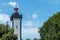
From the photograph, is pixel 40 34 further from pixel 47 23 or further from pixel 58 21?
pixel 58 21

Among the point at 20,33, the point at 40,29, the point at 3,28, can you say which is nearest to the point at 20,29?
the point at 20,33

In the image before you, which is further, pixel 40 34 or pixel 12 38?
pixel 40 34

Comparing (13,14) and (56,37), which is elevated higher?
(13,14)

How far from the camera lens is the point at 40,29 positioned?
86625mm

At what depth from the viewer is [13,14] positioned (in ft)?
354

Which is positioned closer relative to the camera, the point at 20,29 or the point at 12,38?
the point at 12,38

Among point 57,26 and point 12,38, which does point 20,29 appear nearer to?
point 57,26

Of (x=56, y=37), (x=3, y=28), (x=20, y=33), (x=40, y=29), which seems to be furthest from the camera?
(x=20, y=33)

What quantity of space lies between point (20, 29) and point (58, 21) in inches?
1418

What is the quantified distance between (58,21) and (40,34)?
16995mm

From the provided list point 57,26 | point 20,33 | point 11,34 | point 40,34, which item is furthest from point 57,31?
point 20,33

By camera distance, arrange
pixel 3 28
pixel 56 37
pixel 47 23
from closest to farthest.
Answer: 1. pixel 56 37
2. pixel 3 28
3. pixel 47 23

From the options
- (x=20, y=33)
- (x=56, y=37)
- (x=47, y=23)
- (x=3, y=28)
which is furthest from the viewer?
(x=20, y=33)

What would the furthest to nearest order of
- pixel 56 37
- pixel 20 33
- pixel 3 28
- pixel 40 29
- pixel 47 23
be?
1. pixel 20 33
2. pixel 40 29
3. pixel 47 23
4. pixel 3 28
5. pixel 56 37
